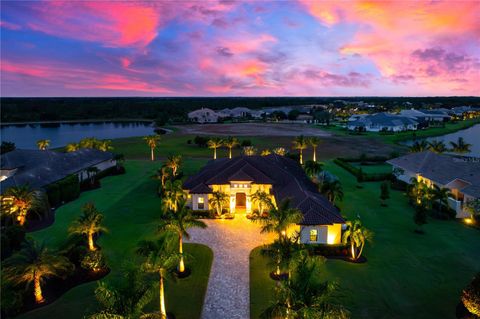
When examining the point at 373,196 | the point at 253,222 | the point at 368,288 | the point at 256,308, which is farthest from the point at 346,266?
the point at 373,196

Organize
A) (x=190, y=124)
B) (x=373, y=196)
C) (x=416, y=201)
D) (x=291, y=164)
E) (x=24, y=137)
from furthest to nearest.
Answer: (x=190, y=124)
(x=24, y=137)
(x=291, y=164)
(x=373, y=196)
(x=416, y=201)

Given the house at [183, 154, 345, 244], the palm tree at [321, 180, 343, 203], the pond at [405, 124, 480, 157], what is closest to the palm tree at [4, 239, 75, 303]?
the house at [183, 154, 345, 244]

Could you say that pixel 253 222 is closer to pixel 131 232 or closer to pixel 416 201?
pixel 131 232

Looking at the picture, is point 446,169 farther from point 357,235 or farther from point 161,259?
point 161,259

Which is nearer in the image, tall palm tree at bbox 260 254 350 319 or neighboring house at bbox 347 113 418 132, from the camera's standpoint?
tall palm tree at bbox 260 254 350 319

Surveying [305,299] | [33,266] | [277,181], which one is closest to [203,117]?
[277,181]

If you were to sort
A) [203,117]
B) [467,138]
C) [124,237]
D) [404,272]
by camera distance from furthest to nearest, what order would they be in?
[203,117], [467,138], [124,237], [404,272]

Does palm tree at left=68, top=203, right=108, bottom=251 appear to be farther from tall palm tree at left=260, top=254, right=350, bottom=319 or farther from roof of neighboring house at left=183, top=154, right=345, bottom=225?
tall palm tree at left=260, top=254, right=350, bottom=319
